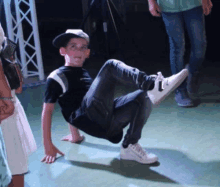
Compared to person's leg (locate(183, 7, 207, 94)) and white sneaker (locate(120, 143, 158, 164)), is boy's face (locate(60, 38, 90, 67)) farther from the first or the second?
person's leg (locate(183, 7, 207, 94))

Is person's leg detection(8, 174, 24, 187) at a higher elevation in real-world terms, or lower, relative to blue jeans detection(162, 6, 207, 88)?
lower

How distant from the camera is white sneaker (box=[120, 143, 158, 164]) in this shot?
1.48m

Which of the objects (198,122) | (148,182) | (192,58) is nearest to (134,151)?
(148,182)

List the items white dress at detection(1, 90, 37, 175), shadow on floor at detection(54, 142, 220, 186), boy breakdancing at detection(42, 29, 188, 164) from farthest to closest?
boy breakdancing at detection(42, 29, 188, 164) → shadow on floor at detection(54, 142, 220, 186) → white dress at detection(1, 90, 37, 175)

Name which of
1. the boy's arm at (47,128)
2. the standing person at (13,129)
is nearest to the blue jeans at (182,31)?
the boy's arm at (47,128)

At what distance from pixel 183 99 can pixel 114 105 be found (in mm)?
1023

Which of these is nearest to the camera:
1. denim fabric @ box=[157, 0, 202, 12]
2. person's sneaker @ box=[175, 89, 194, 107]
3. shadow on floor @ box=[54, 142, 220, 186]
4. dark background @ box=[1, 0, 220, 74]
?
shadow on floor @ box=[54, 142, 220, 186]

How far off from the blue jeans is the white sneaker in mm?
1044

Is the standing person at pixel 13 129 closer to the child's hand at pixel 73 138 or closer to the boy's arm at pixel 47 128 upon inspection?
the boy's arm at pixel 47 128

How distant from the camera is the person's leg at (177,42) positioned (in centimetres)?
226

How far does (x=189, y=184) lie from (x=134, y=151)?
334 millimetres

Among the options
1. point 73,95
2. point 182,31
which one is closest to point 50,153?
point 73,95

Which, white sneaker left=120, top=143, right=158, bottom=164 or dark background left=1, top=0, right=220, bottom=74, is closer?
white sneaker left=120, top=143, right=158, bottom=164

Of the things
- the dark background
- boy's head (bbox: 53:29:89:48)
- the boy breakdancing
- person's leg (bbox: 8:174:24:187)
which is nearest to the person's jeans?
the boy breakdancing
